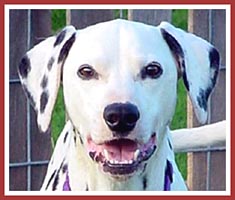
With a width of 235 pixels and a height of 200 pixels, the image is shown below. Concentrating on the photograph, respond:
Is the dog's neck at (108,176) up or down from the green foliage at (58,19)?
down

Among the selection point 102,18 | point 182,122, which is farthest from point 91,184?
point 182,122

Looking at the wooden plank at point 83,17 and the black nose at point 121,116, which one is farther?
the wooden plank at point 83,17

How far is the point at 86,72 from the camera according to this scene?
153 inches

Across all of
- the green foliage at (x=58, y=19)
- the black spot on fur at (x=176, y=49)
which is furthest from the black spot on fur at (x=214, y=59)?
the green foliage at (x=58, y=19)

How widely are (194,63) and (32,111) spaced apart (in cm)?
162

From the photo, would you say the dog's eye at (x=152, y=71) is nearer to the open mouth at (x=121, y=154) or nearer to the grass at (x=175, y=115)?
the open mouth at (x=121, y=154)

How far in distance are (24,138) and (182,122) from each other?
0.97 metres

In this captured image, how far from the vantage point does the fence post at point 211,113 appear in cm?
554

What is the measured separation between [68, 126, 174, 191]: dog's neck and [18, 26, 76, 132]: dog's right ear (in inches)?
6.0

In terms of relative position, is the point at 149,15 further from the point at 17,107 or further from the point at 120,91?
the point at 120,91

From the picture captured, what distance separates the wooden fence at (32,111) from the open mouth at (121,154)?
61.0 inches

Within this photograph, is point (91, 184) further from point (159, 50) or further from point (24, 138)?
point (24, 138)

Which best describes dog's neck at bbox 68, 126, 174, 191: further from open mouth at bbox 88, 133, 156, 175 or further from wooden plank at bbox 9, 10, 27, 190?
wooden plank at bbox 9, 10, 27, 190

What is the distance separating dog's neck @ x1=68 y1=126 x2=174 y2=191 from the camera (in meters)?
4.02
